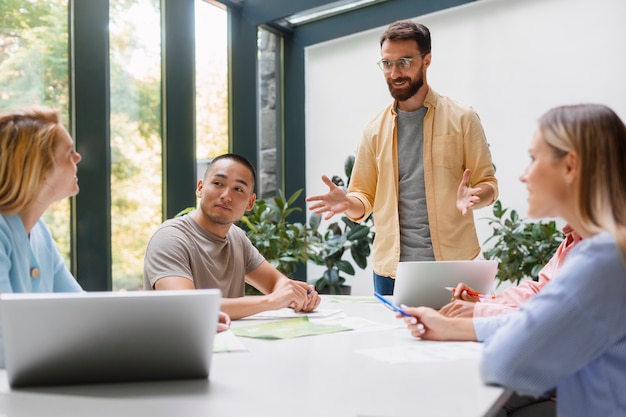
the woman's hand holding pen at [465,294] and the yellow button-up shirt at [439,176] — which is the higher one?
the yellow button-up shirt at [439,176]

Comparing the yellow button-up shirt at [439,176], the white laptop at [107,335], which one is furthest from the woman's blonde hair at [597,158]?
the yellow button-up shirt at [439,176]

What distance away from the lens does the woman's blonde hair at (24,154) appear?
133 centimetres

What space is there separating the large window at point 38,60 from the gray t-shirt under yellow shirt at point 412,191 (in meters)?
2.01

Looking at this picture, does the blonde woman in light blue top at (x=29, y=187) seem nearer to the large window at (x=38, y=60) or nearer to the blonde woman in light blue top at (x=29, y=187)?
the blonde woman in light blue top at (x=29, y=187)

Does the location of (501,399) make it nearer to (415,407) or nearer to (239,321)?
(415,407)

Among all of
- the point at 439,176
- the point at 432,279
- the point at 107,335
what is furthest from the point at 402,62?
the point at 107,335

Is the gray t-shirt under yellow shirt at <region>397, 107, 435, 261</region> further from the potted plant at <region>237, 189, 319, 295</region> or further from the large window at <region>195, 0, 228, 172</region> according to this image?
the large window at <region>195, 0, 228, 172</region>

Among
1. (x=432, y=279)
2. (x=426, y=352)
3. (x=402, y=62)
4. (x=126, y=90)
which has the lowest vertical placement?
(x=426, y=352)

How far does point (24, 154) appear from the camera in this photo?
1368 millimetres

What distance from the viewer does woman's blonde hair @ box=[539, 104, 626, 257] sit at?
97 cm

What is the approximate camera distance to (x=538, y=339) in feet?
2.94

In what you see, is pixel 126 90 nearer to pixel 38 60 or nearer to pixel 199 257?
pixel 38 60

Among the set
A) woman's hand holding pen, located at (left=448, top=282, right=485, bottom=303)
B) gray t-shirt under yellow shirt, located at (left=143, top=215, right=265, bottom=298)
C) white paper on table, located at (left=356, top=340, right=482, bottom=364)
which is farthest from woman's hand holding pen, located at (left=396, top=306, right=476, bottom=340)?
gray t-shirt under yellow shirt, located at (left=143, top=215, right=265, bottom=298)

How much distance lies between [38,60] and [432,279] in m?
2.64
